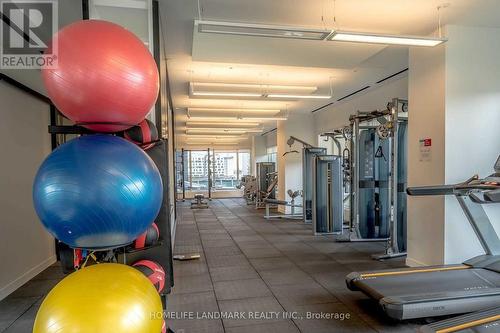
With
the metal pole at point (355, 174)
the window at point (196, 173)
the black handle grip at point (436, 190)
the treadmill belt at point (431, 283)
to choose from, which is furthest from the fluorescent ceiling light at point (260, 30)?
the window at point (196, 173)

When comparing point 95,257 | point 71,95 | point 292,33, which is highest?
point 292,33

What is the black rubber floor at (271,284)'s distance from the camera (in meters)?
2.78

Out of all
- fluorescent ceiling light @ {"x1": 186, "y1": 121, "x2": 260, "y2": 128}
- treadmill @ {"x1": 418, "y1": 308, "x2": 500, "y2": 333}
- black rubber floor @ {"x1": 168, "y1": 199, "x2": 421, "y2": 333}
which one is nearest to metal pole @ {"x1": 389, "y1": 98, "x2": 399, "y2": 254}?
black rubber floor @ {"x1": 168, "y1": 199, "x2": 421, "y2": 333}

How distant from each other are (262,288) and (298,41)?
2.94m

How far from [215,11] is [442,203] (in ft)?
11.2

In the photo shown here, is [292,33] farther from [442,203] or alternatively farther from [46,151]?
[46,151]

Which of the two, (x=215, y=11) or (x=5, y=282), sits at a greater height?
(x=215, y=11)

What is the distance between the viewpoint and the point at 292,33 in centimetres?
290

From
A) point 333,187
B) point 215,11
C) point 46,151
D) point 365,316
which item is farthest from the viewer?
point 333,187

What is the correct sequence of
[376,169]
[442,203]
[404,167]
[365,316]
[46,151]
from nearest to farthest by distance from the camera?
[365,316] → [442,203] → [46,151] → [404,167] → [376,169]

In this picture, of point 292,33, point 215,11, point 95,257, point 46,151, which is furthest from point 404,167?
point 46,151

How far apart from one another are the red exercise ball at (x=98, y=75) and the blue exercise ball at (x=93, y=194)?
0.49 ft

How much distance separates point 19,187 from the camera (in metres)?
3.81

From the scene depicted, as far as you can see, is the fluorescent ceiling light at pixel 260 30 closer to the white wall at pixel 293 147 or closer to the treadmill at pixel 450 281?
the treadmill at pixel 450 281
